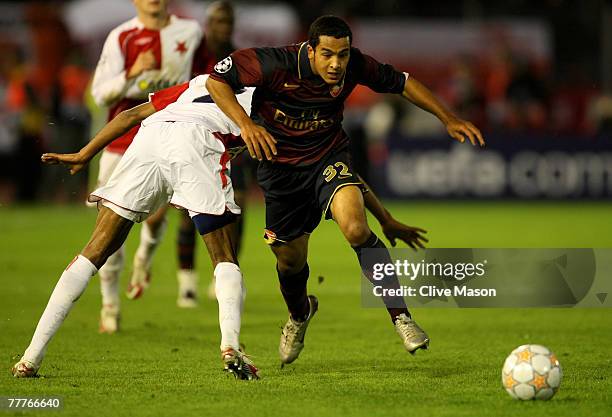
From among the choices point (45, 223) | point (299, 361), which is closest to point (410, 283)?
point (299, 361)

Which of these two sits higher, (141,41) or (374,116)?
(141,41)

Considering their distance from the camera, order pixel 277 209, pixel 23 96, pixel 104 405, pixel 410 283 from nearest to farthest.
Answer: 1. pixel 104 405
2. pixel 277 209
3. pixel 410 283
4. pixel 23 96

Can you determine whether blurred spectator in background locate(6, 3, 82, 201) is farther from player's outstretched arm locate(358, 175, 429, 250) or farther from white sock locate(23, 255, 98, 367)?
white sock locate(23, 255, 98, 367)

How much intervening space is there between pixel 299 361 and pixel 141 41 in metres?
3.11

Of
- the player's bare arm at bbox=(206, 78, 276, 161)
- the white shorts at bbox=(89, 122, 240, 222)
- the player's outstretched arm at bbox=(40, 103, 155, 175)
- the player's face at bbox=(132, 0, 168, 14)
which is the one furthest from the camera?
the player's face at bbox=(132, 0, 168, 14)

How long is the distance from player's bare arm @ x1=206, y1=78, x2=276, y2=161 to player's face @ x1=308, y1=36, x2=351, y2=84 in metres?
0.51

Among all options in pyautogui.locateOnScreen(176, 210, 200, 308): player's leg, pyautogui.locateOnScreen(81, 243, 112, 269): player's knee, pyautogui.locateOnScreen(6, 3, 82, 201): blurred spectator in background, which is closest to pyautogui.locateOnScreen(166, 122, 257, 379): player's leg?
pyautogui.locateOnScreen(81, 243, 112, 269): player's knee

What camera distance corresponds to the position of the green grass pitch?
19.4 feet

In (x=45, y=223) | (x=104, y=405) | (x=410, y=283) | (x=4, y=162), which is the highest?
(x=104, y=405)

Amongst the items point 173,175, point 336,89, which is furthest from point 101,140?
point 336,89

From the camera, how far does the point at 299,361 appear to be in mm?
7402

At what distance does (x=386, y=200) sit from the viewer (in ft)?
68.9

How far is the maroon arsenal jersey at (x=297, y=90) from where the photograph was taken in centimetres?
675

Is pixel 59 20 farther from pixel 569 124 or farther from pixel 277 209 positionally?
pixel 277 209
